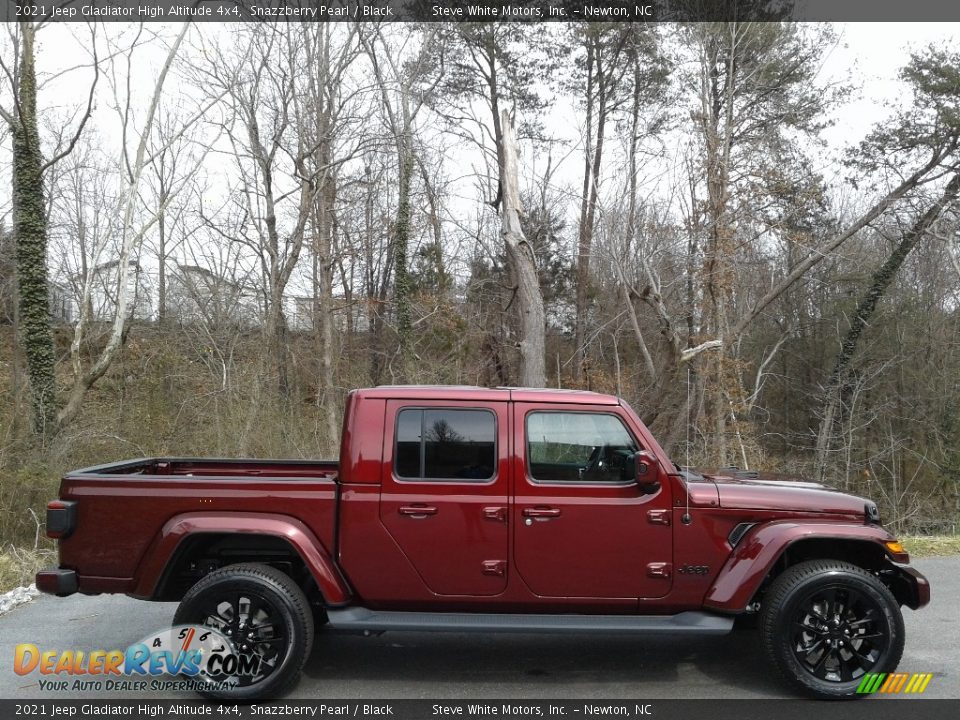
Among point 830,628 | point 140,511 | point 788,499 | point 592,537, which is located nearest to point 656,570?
point 592,537

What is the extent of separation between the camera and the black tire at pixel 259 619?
4504mm

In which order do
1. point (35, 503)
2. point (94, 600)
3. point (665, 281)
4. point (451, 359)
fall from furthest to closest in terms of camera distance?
point (451, 359), point (665, 281), point (35, 503), point (94, 600)

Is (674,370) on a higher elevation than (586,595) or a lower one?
higher

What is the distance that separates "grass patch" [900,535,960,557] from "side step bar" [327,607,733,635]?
4923 millimetres

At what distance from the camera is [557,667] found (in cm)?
512

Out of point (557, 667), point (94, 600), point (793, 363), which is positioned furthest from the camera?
point (793, 363)

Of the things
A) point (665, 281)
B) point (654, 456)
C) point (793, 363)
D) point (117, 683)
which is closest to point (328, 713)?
point (117, 683)

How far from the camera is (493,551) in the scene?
4.66 m

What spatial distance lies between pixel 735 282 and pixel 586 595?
1424cm

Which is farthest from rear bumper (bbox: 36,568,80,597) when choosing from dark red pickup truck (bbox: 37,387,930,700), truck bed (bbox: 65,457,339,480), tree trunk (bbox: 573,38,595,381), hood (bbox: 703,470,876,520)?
tree trunk (bbox: 573,38,595,381)

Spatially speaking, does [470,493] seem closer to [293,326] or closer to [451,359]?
[293,326]

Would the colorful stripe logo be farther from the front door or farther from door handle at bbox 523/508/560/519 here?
door handle at bbox 523/508/560/519

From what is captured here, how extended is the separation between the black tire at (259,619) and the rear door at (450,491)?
2.35ft

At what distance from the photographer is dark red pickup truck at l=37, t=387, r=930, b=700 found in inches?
180
